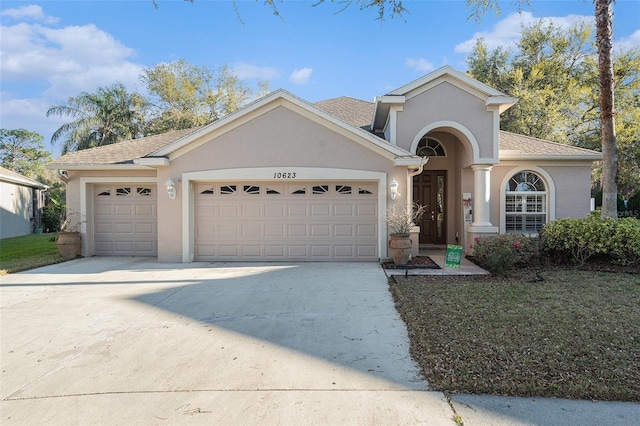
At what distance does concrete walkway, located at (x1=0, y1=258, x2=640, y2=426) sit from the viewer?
2.85m

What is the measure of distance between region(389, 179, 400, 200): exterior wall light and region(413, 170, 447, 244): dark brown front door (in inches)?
131

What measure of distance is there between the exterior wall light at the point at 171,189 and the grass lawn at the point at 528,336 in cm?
655

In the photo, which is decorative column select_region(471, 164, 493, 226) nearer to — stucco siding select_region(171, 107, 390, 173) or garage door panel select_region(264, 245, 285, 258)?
stucco siding select_region(171, 107, 390, 173)

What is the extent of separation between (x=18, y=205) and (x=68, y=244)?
1358 cm

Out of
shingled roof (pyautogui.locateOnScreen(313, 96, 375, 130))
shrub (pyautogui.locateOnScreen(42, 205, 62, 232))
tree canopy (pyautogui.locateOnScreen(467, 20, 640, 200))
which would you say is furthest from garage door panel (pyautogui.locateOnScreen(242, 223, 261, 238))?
shrub (pyautogui.locateOnScreen(42, 205, 62, 232))

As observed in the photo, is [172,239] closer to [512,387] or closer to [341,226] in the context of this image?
[341,226]

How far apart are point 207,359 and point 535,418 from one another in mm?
3102

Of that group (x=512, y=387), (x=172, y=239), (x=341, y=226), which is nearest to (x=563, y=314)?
(x=512, y=387)

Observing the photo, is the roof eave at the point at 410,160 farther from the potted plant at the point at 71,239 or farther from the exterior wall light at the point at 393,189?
the potted plant at the point at 71,239

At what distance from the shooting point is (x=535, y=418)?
2.75 meters

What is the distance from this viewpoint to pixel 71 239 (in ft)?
35.4

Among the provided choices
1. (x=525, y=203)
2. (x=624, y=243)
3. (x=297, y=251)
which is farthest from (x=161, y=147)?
(x=624, y=243)

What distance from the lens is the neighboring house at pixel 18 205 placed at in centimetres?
1881

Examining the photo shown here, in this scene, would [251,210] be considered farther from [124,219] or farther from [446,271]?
[446,271]
